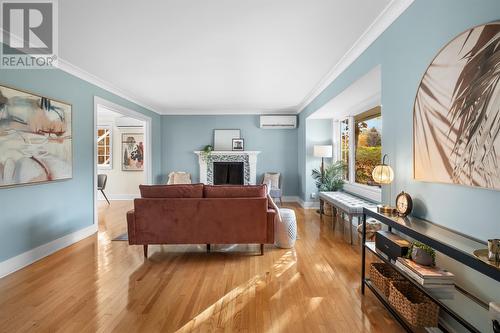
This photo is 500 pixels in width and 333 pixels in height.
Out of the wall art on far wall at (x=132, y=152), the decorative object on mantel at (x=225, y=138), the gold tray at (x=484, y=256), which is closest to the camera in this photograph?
the gold tray at (x=484, y=256)

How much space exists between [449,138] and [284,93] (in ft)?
12.8

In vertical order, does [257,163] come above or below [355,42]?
below

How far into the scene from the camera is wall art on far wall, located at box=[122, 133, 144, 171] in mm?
7594

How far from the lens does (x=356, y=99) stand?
4254 millimetres

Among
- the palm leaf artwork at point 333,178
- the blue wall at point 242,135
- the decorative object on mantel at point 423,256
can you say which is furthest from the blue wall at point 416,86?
the blue wall at point 242,135

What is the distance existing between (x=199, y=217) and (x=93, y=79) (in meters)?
3.08

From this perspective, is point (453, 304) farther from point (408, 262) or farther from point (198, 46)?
point (198, 46)

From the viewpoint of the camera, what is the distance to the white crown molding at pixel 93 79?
3.56 m

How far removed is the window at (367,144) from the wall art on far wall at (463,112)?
2.47 metres

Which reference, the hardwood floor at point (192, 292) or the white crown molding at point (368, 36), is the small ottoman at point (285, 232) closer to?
the hardwood floor at point (192, 292)

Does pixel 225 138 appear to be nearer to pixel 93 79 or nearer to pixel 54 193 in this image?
pixel 93 79

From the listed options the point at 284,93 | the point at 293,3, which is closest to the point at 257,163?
the point at 284,93

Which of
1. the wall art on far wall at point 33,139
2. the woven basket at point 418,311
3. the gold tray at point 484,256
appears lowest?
the woven basket at point 418,311

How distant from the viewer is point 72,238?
12.2ft
